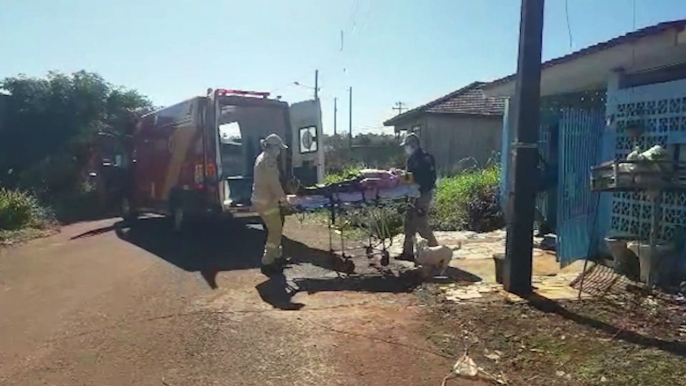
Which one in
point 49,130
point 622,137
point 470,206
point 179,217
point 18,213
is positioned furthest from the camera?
point 49,130

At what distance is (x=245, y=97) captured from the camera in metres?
10.5

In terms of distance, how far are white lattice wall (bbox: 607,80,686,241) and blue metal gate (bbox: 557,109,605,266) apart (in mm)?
320

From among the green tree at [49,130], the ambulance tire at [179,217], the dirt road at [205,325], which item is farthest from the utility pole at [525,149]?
the green tree at [49,130]

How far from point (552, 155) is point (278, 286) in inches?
212

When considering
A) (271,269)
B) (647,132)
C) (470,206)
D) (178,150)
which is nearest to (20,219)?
(178,150)

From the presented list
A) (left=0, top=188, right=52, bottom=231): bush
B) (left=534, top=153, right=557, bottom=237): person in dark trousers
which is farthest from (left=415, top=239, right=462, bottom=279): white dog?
(left=0, top=188, right=52, bottom=231): bush

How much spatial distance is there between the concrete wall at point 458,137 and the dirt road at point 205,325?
14056mm

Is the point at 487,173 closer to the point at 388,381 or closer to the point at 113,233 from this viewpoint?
the point at 113,233

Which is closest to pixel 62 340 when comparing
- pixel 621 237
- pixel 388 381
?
pixel 388 381

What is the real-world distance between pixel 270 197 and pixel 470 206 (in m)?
5.63

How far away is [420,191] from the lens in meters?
8.20

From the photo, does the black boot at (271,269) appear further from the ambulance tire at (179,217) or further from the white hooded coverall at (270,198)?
the ambulance tire at (179,217)

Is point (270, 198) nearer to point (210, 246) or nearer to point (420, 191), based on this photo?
point (420, 191)

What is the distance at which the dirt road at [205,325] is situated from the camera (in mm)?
4316
